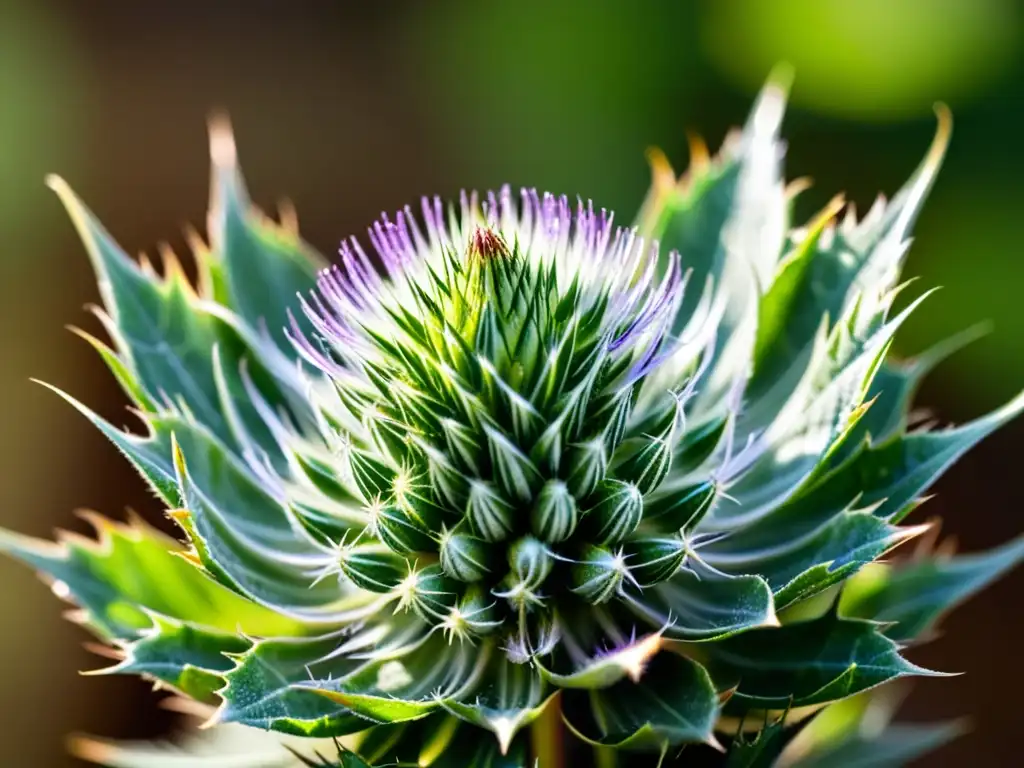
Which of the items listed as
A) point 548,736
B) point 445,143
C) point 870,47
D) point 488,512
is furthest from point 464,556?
point 445,143

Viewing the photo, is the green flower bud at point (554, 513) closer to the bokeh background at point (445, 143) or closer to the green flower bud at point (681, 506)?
the green flower bud at point (681, 506)

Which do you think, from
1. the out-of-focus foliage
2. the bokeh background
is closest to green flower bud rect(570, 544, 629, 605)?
the bokeh background

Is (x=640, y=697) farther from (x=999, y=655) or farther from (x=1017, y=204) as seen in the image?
(x=1017, y=204)

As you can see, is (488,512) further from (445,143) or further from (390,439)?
(445,143)

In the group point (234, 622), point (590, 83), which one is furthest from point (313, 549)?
point (590, 83)

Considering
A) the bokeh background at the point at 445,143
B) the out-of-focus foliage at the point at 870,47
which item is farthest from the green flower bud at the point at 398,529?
the out-of-focus foliage at the point at 870,47
